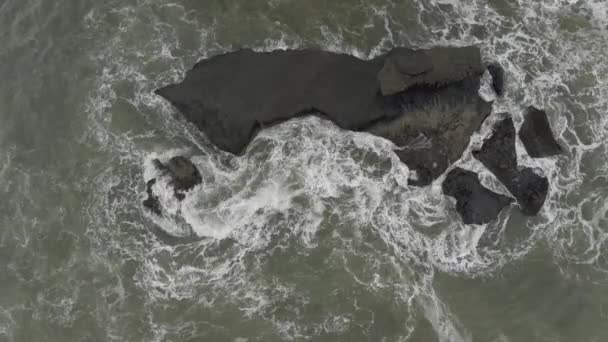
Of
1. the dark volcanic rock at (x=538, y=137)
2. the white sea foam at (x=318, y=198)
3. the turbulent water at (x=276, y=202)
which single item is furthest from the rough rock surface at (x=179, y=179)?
the dark volcanic rock at (x=538, y=137)

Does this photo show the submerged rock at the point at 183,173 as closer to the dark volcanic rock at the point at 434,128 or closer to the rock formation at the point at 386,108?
the rock formation at the point at 386,108

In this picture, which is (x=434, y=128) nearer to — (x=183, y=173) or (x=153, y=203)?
(x=183, y=173)

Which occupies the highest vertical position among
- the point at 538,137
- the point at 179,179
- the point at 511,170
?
the point at 538,137

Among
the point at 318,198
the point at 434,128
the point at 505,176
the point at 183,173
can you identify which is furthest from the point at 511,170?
the point at 183,173

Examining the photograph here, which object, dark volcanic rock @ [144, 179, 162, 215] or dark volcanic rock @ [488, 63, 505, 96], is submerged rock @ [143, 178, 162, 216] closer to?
dark volcanic rock @ [144, 179, 162, 215]

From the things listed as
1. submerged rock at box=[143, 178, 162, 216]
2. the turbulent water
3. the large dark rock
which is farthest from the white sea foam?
the large dark rock

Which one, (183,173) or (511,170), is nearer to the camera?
(183,173)

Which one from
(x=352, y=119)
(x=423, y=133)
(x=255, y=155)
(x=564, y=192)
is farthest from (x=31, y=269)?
(x=564, y=192)
